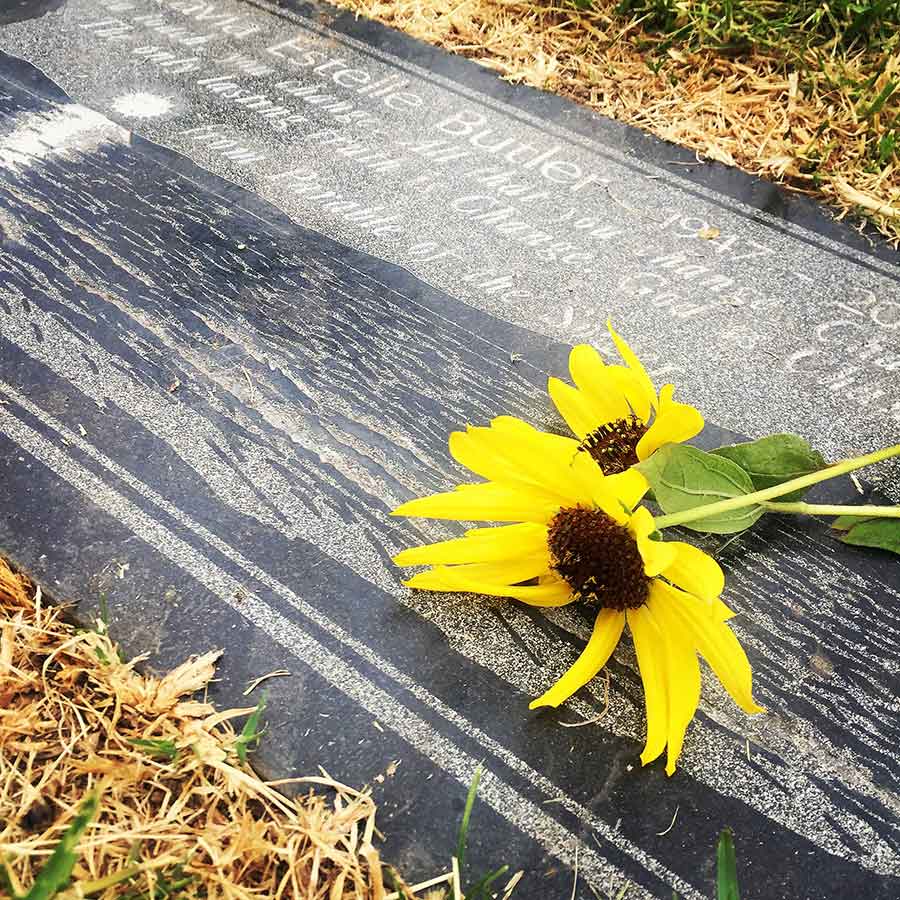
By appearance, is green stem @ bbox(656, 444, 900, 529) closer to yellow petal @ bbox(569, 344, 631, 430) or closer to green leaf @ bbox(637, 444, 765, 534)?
green leaf @ bbox(637, 444, 765, 534)

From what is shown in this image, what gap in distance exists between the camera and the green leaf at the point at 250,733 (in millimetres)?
835

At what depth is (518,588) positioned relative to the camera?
2.90ft

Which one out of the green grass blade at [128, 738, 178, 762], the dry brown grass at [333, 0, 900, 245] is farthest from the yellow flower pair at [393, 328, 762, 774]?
the dry brown grass at [333, 0, 900, 245]

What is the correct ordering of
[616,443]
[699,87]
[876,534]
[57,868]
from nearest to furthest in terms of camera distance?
1. [57,868]
2. [616,443]
3. [876,534]
4. [699,87]

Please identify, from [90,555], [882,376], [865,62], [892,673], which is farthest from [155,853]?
[865,62]

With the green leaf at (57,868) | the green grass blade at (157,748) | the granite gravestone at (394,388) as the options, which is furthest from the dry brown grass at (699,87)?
the green leaf at (57,868)

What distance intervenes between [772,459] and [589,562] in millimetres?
263

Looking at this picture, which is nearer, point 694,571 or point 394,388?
point 694,571

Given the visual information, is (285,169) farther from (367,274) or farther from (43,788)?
(43,788)

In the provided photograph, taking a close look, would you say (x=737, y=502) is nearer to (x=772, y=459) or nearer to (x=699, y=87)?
(x=772, y=459)

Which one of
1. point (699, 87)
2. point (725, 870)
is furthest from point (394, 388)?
point (699, 87)

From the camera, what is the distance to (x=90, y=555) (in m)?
1.01

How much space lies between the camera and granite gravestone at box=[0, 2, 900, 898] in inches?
34.4

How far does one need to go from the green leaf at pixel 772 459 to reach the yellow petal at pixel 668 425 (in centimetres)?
8
